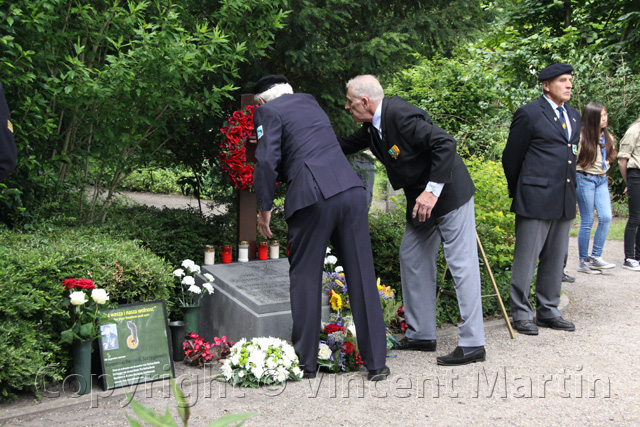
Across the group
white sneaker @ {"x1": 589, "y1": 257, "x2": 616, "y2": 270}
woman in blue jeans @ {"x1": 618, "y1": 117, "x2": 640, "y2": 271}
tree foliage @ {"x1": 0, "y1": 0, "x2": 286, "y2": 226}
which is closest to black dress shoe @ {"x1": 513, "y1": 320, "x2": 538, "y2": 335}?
tree foliage @ {"x1": 0, "y1": 0, "x2": 286, "y2": 226}

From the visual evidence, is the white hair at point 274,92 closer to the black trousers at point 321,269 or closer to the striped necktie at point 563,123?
the black trousers at point 321,269

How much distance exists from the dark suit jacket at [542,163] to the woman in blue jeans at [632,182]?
3.05m

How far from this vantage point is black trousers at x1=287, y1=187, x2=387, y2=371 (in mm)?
3656

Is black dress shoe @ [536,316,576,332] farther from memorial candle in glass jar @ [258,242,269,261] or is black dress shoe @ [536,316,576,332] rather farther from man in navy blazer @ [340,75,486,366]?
memorial candle in glass jar @ [258,242,269,261]

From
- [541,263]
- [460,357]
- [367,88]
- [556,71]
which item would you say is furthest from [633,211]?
[367,88]

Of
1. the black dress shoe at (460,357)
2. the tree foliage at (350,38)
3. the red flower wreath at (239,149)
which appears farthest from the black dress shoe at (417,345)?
the tree foliage at (350,38)

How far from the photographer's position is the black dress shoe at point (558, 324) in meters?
4.88

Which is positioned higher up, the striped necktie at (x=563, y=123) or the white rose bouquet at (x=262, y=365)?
the striped necktie at (x=563, y=123)

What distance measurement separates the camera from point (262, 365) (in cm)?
357

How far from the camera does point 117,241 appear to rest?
4367 millimetres

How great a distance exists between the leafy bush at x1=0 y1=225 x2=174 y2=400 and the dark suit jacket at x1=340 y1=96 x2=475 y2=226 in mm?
1720

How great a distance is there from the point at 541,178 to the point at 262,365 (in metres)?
2.65

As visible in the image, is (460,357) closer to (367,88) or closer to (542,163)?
(542,163)

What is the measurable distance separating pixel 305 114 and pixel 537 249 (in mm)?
2267
